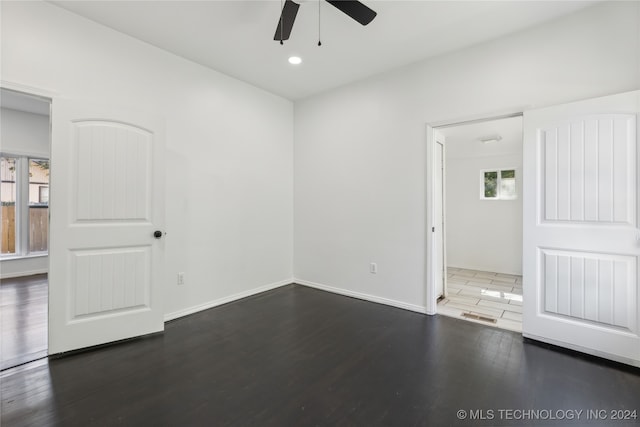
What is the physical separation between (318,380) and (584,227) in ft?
8.03

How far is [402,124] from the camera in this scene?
3.46m

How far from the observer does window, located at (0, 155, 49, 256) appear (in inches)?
202

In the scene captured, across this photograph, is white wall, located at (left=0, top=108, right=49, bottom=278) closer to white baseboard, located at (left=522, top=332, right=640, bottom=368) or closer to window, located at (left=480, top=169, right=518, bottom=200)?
white baseboard, located at (left=522, top=332, right=640, bottom=368)

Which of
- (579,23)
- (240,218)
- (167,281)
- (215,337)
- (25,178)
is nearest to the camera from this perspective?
(579,23)

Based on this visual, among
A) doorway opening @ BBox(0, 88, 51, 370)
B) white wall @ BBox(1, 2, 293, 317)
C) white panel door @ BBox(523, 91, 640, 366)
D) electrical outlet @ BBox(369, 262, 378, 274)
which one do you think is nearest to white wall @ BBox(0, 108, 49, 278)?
doorway opening @ BBox(0, 88, 51, 370)

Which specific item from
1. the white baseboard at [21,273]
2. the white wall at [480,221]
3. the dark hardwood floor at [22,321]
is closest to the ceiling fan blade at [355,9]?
the dark hardwood floor at [22,321]

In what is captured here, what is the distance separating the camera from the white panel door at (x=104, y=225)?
7.86ft

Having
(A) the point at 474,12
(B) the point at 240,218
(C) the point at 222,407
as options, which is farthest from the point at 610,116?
(B) the point at 240,218

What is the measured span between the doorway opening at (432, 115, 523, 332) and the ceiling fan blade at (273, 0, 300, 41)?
241cm

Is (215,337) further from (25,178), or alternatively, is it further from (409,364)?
(25,178)

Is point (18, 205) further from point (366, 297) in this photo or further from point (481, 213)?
point (481, 213)

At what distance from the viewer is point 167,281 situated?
311 cm

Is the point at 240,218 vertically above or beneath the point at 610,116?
beneath

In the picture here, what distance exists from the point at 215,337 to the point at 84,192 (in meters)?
1.72
